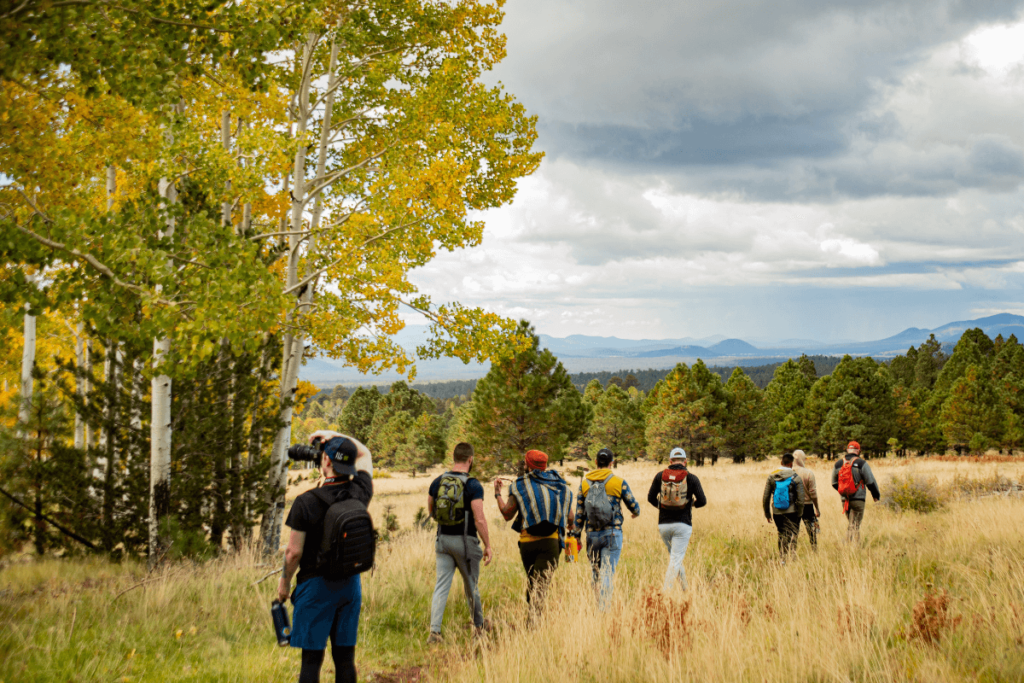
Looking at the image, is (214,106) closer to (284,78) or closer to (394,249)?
(284,78)

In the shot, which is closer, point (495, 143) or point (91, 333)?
point (91, 333)

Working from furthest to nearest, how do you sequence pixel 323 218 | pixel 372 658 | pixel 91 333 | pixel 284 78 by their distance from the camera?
pixel 323 218
pixel 284 78
pixel 91 333
pixel 372 658

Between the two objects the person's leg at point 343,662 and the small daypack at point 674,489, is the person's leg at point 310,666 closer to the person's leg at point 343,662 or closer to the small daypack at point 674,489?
the person's leg at point 343,662

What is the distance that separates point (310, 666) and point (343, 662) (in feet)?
0.68

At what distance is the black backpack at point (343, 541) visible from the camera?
3.55 meters

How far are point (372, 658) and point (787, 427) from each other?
46.6 metres

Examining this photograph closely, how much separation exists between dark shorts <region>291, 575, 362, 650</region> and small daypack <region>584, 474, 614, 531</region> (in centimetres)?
330

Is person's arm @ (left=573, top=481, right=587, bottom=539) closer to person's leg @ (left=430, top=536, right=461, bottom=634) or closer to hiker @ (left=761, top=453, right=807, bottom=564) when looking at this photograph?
person's leg @ (left=430, top=536, right=461, bottom=634)

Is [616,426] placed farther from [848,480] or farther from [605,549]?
[605,549]

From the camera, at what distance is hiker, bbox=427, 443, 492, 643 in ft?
17.7

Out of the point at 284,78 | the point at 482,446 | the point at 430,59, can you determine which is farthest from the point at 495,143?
the point at 482,446

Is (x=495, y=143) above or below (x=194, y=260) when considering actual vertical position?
above

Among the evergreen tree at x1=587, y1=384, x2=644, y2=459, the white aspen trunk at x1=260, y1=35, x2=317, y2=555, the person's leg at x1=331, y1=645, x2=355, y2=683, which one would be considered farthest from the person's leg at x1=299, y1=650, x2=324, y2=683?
the evergreen tree at x1=587, y1=384, x2=644, y2=459

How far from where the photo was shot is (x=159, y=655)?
4652 millimetres
